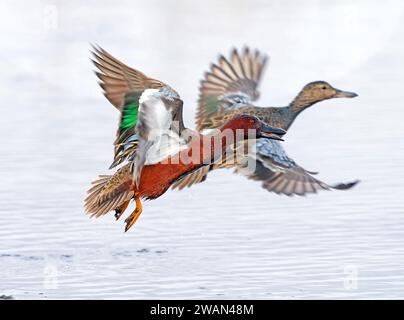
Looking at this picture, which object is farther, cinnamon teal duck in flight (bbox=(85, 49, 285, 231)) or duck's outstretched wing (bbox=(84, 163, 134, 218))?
duck's outstretched wing (bbox=(84, 163, 134, 218))

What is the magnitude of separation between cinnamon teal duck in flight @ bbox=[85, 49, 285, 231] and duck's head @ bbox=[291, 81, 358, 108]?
191cm

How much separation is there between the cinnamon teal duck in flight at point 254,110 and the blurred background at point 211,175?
0.69 ft

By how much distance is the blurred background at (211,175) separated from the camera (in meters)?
6.73

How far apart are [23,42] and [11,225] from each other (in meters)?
4.20

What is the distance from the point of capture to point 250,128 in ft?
23.8

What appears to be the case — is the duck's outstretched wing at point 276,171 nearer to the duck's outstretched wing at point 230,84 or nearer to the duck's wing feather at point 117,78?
the duck's outstretched wing at point 230,84

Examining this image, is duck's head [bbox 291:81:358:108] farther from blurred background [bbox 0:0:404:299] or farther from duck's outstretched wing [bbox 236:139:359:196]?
duck's outstretched wing [bbox 236:139:359:196]

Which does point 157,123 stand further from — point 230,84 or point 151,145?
point 230,84

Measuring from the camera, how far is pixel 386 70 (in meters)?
11.0

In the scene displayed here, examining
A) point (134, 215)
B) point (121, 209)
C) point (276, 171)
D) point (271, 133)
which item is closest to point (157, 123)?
point (134, 215)

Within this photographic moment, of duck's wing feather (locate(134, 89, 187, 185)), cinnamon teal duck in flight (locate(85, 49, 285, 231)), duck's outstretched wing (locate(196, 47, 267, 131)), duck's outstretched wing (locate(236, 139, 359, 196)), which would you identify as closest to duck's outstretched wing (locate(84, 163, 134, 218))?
cinnamon teal duck in flight (locate(85, 49, 285, 231))

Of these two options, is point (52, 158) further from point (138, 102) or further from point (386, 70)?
point (386, 70)

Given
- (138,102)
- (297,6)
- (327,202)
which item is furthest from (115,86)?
(297,6)

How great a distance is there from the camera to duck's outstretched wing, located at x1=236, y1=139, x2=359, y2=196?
7707 mm
